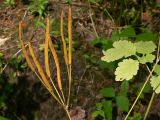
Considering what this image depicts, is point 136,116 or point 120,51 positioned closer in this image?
point 120,51

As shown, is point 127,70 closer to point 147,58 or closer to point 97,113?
point 147,58

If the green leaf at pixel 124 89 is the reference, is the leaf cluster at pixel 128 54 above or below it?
above

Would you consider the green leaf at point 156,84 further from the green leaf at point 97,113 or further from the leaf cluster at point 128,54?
the green leaf at point 97,113

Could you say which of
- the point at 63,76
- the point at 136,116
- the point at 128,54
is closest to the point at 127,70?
the point at 128,54

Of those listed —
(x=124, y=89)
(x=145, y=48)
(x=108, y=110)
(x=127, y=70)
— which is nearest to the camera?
(x=127, y=70)

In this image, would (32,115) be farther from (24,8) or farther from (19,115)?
(24,8)

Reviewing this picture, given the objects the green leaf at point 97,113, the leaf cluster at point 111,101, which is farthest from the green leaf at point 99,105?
the leaf cluster at point 111,101

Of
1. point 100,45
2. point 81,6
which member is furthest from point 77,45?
point 81,6
